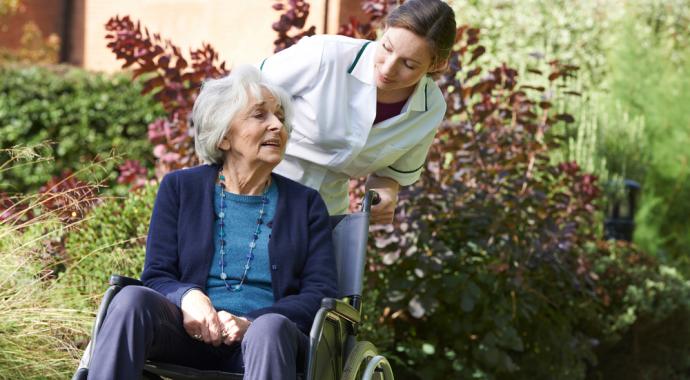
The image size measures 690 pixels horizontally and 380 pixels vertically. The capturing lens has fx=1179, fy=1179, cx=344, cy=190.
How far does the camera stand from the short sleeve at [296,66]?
11.8 feet

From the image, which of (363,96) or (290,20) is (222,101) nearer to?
(363,96)

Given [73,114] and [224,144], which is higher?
[224,144]

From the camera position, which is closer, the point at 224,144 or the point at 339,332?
the point at 339,332

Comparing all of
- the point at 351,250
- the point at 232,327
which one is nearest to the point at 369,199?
the point at 351,250

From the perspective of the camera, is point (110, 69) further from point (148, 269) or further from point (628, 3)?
point (148, 269)

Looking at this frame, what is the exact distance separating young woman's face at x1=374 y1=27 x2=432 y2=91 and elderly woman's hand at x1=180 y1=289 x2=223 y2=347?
35.9 inches

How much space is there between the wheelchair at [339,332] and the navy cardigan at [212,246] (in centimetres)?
10

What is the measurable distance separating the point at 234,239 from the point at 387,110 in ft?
2.33

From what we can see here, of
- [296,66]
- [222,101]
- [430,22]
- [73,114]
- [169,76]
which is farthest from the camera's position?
[73,114]

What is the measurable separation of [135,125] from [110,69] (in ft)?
7.89

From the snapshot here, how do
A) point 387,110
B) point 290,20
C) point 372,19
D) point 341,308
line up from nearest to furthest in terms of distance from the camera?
1. point 341,308
2. point 387,110
3. point 290,20
4. point 372,19

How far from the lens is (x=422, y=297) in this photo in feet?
16.4

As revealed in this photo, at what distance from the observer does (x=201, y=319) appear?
3.09m

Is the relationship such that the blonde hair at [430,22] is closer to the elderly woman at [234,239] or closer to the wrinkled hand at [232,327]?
the elderly woman at [234,239]
